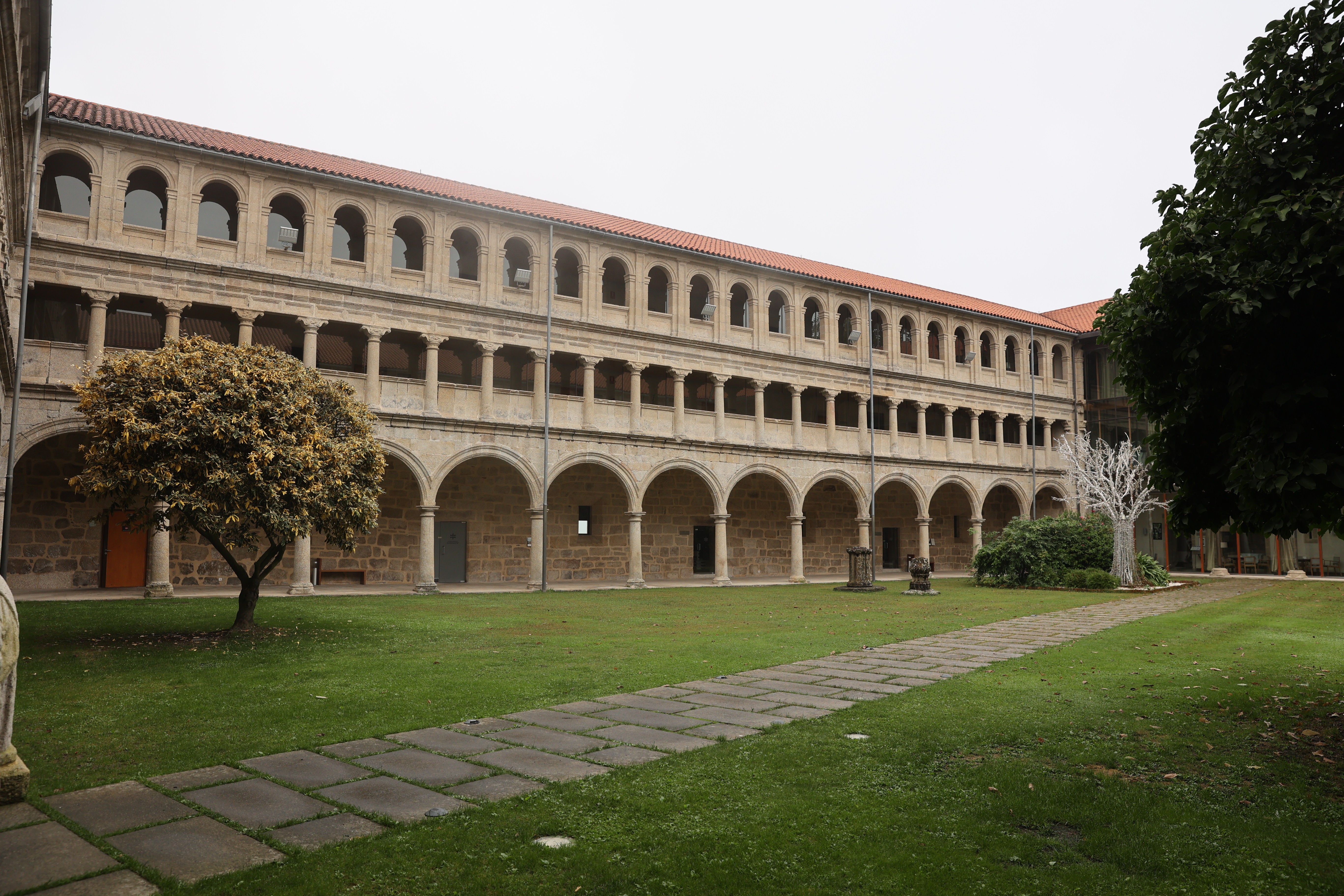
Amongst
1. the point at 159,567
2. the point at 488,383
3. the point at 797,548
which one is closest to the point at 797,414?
the point at 797,548

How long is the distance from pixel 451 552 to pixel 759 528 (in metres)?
11.1

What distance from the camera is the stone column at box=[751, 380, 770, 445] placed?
88.8 ft

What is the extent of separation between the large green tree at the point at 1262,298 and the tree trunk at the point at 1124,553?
20.2 meters

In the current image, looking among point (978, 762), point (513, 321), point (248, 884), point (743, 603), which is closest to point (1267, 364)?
point (978, 762)

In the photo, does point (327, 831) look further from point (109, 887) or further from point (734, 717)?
point (734, 717)

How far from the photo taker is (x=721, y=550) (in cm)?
2608

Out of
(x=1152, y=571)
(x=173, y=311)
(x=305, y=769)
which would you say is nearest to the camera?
(x=305, y=769)

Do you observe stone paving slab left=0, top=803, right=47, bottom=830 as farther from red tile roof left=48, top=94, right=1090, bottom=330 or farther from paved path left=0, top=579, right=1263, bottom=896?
red tile roof left=48, top=94, right=1090, bottom=330

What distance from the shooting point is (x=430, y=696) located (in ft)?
22.8

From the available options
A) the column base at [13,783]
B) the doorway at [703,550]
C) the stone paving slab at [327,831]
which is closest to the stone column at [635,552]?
the doorway at [703,550]

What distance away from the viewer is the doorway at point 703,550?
29609mm

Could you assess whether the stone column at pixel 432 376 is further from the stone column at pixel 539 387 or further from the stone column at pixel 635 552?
the stone column at pixel 635 552

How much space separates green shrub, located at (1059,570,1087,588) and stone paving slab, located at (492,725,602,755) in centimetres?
2161

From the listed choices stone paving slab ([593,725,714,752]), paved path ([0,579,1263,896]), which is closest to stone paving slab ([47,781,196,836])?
paved path ([0,579,1263,896])
